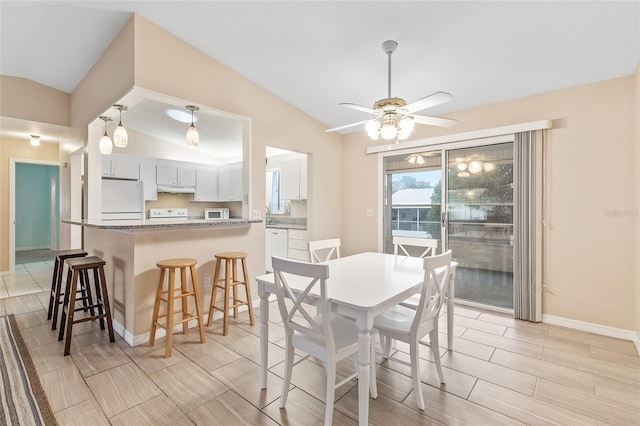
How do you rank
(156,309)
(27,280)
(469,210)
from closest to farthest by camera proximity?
1. (156,309)
2. (469,210)
3. (27,280)

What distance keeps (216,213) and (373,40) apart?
16.5 feet

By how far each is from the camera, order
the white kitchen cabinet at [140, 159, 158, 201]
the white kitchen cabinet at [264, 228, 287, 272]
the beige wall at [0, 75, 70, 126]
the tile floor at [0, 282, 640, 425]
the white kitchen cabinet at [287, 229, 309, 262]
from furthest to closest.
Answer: the white kitchen cabinet at [140, 159, 158, 201] → the white kitchen cabinet at [264, 228, 287, 272] → the white kitchen cabinet at [287, 229, 309, 262] → the beige wall at [0, 75, 70, 126] → the tile floor at [0, 282, 640, 425]

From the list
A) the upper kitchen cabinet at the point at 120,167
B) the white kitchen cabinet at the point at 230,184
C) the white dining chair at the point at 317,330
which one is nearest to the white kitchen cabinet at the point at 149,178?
the upper kitchen cabinet at the point at 120,167

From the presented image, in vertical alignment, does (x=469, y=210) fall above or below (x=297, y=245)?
above

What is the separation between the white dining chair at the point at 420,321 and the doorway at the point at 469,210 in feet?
6.29

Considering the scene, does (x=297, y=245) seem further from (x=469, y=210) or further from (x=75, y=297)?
(x=75, y=297)

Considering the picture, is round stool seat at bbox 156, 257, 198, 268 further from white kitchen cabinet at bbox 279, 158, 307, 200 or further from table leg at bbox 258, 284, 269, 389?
white kitchen cabinet at bbox 279, 158, 307, 200

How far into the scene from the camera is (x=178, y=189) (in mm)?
5801

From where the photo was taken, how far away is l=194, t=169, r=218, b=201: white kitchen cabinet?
20.3 feet

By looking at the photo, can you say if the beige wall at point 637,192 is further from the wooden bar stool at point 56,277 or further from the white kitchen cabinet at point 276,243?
the wooden bar stool at point 56,277

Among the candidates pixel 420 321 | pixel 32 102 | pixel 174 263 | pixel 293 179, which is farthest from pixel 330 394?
pixel 32 102

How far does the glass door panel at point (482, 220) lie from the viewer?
3387 mm

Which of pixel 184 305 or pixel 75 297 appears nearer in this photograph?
pixel 75 297

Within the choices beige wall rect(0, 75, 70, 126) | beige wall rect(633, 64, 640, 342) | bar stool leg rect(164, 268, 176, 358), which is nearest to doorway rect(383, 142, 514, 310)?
beige wall rect(633, 64, 640, 342)
